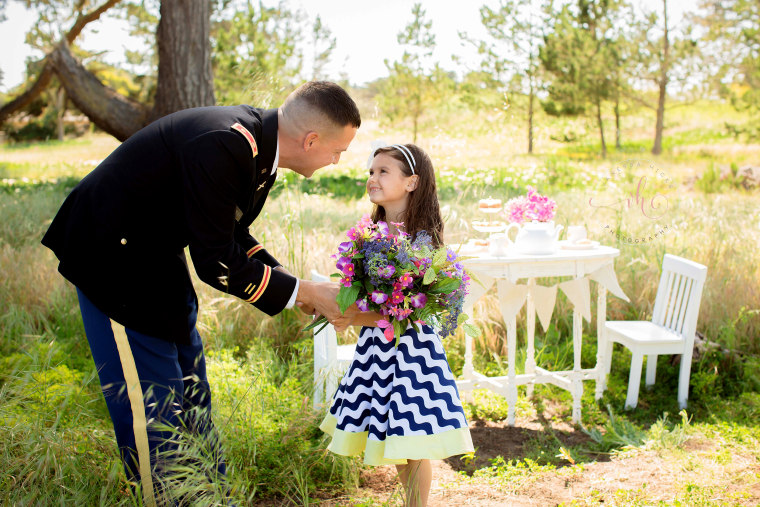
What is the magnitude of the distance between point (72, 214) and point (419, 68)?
16.2m

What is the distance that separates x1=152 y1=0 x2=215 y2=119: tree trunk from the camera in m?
6.96

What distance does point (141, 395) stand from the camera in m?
2.23

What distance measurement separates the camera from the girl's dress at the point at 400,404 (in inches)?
98.3

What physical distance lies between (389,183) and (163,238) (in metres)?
1.14

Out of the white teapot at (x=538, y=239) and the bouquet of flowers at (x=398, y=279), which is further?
the white teapot at (x=538, y=239)

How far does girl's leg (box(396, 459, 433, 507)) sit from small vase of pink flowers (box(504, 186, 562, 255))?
6.06 feet

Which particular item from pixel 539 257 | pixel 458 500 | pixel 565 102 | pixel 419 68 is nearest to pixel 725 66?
pixel 565 102

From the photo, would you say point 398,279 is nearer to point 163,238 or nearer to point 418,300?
point 418,300

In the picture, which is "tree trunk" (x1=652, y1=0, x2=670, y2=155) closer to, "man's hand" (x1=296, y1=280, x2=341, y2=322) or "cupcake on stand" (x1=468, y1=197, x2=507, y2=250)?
"cupcake on stand" (x1=468, y1=197, x2=507, y2=250)

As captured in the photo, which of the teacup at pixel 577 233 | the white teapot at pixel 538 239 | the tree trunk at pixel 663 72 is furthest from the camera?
the tree trunk at pixel 663 72

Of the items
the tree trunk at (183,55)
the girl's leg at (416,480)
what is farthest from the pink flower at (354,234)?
the tree trunk at (183,55)

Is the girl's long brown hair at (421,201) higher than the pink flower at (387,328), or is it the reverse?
the girl's long brown hair at (421,201)

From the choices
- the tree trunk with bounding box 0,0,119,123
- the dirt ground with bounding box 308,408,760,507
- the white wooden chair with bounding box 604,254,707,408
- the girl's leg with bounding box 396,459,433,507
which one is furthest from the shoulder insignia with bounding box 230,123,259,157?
the tree trunk with bounding box 0,0,119,123

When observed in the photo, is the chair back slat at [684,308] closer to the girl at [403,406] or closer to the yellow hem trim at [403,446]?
the girl at [403,406]
